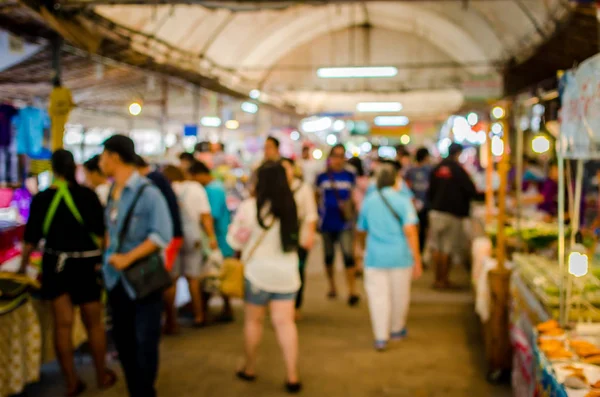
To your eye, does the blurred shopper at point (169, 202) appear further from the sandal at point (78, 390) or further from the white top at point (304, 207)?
the sandal at point (78, 390)

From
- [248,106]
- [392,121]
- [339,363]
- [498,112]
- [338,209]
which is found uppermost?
[392,121]

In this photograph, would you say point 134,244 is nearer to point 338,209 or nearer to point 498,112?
point 498,112

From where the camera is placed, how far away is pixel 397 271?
19.6 ft

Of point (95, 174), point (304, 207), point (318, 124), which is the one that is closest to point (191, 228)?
point (95, 174)

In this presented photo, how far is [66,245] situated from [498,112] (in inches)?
144

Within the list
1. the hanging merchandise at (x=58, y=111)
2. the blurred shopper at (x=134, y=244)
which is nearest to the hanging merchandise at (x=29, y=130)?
the hanging merchandise at (x=58, y=111)

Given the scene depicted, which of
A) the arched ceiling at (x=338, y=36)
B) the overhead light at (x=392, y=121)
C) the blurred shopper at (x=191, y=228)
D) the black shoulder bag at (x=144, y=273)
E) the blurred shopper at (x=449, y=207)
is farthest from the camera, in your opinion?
the overhead light at (x=392, y=121)

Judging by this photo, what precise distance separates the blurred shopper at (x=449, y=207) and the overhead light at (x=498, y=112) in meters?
3.12

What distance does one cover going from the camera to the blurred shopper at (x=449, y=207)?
8.66 meters

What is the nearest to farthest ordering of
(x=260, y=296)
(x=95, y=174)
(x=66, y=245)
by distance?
(x=66, y=245) → (x=260, y=296) → (x=95, y=174)

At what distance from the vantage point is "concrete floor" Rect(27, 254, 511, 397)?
4906 millimetres

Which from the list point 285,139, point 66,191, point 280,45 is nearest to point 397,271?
point 66,191

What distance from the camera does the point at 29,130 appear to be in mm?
8188

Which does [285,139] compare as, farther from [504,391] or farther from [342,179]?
[504,391]
